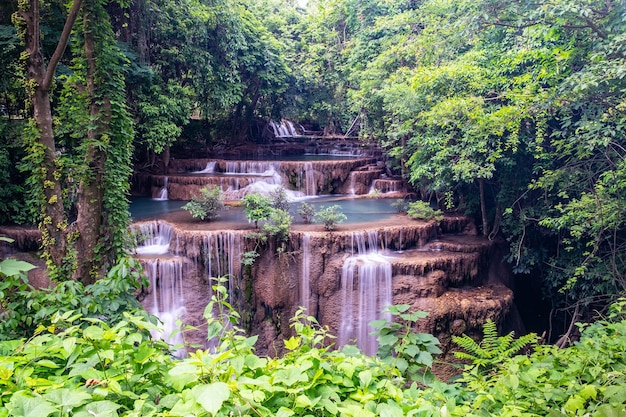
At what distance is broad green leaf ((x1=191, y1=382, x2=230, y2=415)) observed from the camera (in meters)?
1.13

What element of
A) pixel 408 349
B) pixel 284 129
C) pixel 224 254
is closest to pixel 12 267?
pixel 408 349

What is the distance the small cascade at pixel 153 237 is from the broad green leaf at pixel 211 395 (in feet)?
26.9

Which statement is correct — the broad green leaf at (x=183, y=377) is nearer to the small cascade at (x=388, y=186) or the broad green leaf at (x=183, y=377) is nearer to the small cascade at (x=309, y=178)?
the small cascade at (x=388, y=186)

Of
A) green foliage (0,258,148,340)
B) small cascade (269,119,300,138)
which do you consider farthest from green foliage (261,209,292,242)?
small cascade (269,119,300,138)

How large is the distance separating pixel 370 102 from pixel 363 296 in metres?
7.39

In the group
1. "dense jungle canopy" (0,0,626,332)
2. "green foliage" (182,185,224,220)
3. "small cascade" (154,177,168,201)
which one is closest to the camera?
"dense jungle canopy" (0,0,626,332)

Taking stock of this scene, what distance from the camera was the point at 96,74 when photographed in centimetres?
471

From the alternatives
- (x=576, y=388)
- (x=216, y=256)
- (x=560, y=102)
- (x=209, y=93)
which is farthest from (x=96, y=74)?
(x=209, y=93)

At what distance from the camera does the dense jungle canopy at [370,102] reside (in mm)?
4652

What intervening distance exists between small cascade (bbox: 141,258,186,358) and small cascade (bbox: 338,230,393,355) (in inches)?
137

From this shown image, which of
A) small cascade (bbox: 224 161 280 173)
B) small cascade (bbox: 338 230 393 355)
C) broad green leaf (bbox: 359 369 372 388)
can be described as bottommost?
small cascade (bbox: 338 230 393 355)

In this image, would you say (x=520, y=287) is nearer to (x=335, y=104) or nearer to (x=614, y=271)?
(x=614, y=271)

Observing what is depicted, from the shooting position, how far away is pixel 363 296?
26.8 ft

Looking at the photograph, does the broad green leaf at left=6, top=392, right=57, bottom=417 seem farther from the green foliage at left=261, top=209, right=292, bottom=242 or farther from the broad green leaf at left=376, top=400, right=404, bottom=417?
the green foliage at left=261, top=209, right=292, bottom=242
